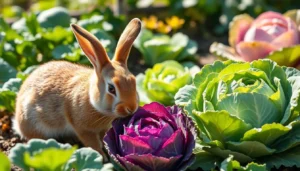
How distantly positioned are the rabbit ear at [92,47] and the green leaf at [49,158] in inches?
38.2

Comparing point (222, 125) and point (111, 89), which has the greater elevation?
point (111, 89)

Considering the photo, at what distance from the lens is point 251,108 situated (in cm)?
373

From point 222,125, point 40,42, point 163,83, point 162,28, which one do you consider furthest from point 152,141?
point 162,28

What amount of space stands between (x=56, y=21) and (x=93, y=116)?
167 cm

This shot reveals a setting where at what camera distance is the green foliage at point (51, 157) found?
9.84 ft

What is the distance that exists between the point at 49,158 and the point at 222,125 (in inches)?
44.3

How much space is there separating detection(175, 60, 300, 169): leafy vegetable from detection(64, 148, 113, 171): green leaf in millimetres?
691

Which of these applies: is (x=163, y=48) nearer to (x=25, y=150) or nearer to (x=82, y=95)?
(x=82, y=95)

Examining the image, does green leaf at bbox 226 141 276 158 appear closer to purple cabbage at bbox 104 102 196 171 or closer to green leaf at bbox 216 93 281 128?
green leaf at bbox 216 93 281 128

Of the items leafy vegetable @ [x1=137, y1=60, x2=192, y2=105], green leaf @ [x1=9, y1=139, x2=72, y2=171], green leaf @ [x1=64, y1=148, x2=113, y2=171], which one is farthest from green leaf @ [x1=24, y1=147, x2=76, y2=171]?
leafy vegetable @ [x1=137, y1=60, x2=192, y2=105]

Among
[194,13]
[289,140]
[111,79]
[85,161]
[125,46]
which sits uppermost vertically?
[125,46]

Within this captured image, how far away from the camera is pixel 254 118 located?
378cm

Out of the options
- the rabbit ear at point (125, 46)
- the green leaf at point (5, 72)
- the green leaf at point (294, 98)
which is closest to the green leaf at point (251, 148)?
the green leaf at point (294, 98)

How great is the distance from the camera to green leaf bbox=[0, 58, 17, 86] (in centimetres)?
488
